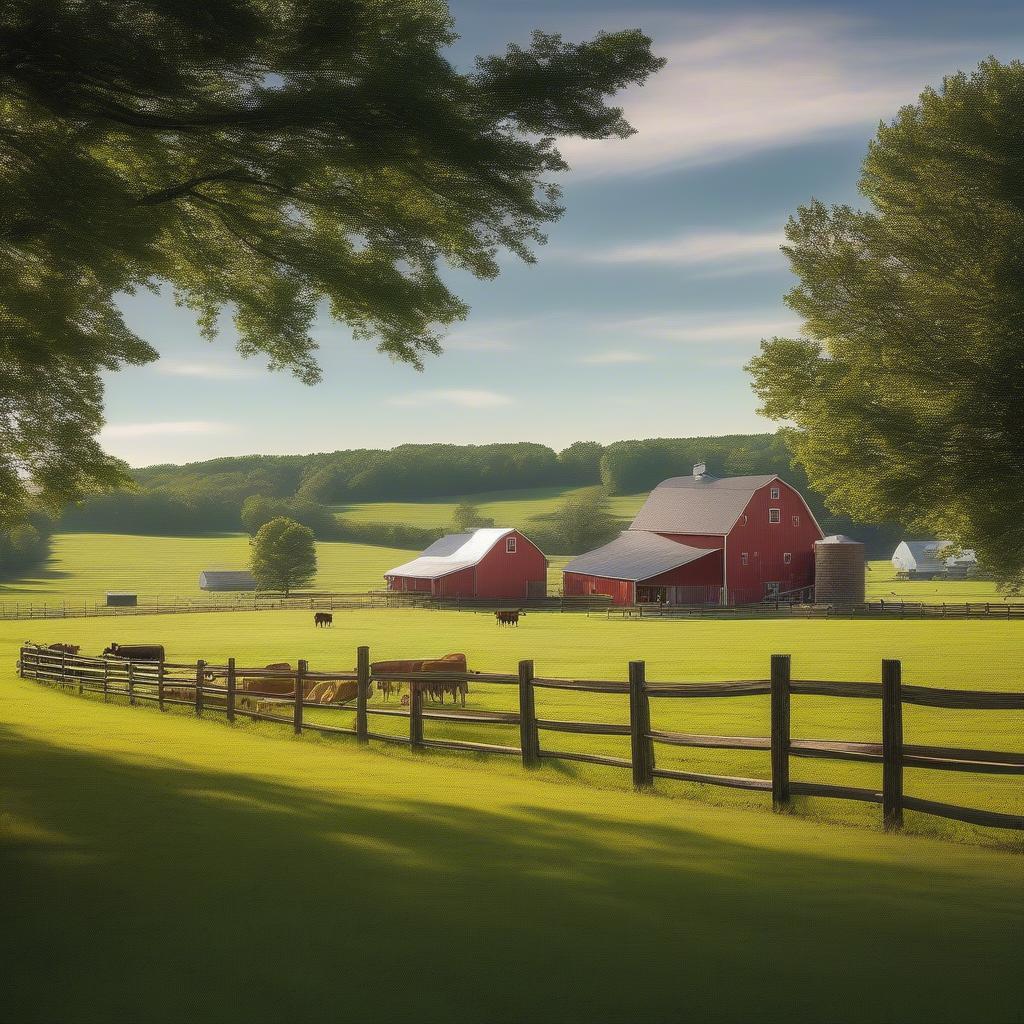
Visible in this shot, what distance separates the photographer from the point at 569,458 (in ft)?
650

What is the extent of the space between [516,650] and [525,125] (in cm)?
2727

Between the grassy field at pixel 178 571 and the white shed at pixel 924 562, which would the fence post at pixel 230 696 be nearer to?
the grassy field at pixel 178 571

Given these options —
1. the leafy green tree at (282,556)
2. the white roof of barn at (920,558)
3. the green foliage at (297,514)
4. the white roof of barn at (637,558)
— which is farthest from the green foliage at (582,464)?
the white roof of barn at (637,558)

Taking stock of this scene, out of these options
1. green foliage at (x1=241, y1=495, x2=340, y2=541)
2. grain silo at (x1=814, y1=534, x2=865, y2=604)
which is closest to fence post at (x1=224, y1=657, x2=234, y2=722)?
grain silo at (x1=814, y1=534, x2=865, y2=604)

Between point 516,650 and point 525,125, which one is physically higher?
point 525,125

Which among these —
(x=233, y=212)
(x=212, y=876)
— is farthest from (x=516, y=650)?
(x=212, y=876)

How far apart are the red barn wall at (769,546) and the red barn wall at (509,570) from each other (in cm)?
1348

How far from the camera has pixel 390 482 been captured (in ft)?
623

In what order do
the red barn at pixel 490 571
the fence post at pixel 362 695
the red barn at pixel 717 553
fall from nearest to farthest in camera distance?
the fence post at pixel 362 695 < the red barn at pixel 717 553 < the red barn at pixel 490 571

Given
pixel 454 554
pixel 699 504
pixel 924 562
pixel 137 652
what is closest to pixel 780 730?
pixel 137 652

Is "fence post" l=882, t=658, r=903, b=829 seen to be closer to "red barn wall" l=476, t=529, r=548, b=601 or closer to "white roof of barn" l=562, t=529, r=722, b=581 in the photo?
"white roof of barn" l=562, t=529, r=722, b=581

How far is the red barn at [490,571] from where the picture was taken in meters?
73.7

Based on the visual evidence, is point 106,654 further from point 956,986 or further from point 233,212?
point 956,986

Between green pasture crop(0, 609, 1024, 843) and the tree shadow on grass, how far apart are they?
10.8ft
